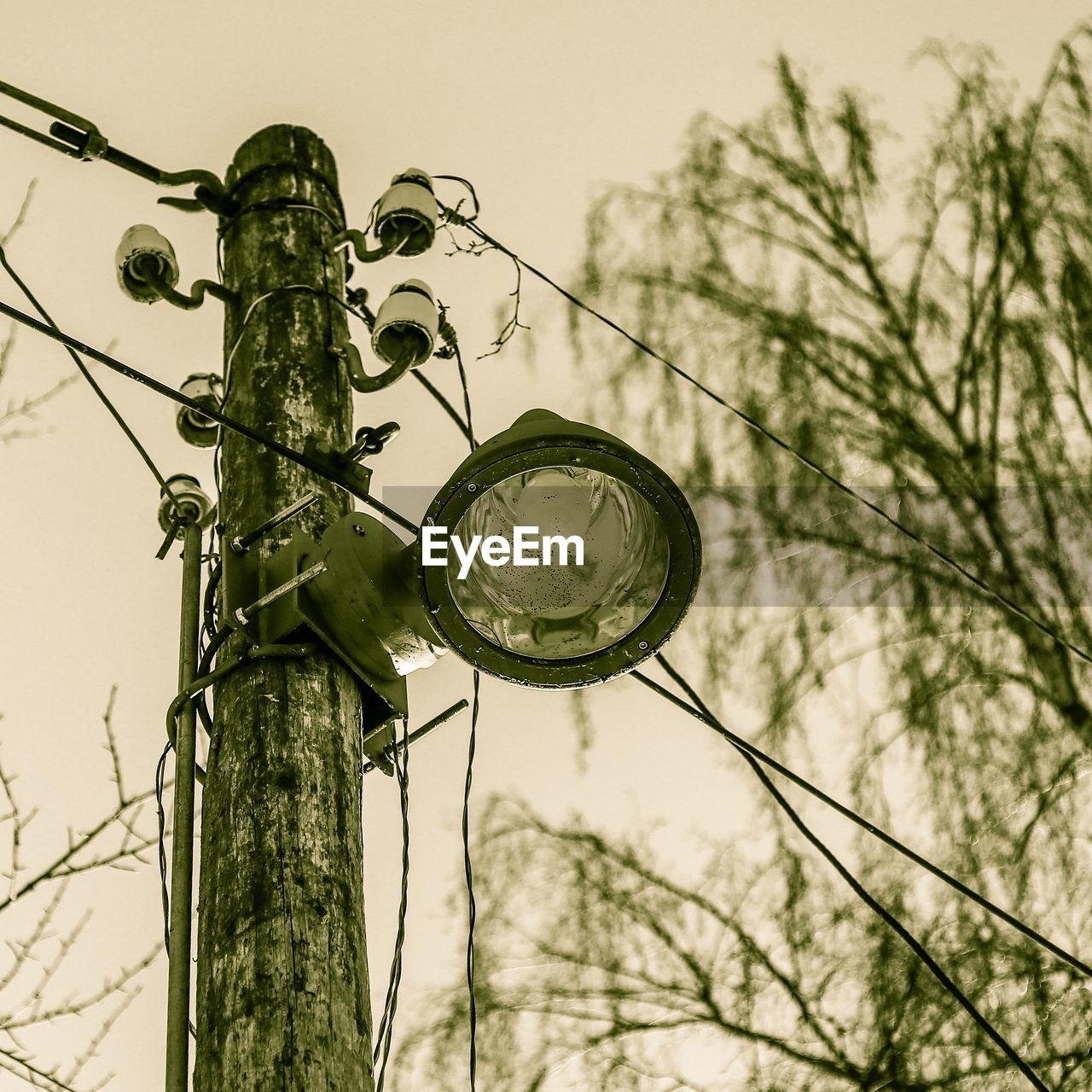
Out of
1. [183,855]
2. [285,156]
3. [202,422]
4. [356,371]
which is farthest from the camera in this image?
[202,422]

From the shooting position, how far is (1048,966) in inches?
173

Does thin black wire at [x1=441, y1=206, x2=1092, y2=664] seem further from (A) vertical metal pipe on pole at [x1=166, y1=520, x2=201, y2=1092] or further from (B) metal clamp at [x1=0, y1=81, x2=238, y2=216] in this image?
(A) vertical metal pipe on pole at [x1=166, y1=520, x2=201, y2=1092]

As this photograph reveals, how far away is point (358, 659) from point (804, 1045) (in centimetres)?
309

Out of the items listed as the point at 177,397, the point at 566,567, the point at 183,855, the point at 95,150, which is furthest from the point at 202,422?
the point at 566,567

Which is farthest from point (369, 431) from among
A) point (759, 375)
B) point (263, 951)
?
point (759, 375)

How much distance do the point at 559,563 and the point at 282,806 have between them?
0.61 metres

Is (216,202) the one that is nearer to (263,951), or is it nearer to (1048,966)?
(263,951)

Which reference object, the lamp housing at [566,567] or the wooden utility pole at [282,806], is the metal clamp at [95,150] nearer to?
the wooden utility pole at [282,806]

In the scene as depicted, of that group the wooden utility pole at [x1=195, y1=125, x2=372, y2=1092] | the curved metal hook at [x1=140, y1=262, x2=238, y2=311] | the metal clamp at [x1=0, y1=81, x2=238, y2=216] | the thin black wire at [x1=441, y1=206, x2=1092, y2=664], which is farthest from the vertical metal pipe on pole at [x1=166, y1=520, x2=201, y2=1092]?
the thin black wire at [x1=441, y1=206, x2=1092, y2=664]

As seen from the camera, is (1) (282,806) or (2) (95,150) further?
(2) (95,150)
